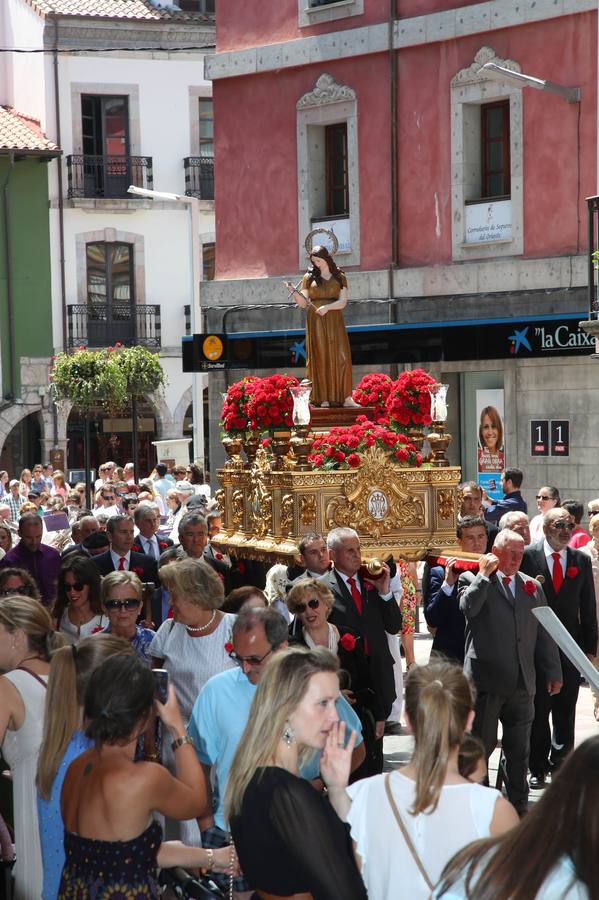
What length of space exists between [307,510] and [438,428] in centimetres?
165

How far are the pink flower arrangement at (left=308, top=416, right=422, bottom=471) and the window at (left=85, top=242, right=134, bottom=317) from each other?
25.2 metres

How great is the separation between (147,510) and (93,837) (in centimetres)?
769

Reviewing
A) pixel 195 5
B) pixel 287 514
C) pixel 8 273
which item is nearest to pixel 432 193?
pixel 287 514

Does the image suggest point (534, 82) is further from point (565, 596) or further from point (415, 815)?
point (415, 815)

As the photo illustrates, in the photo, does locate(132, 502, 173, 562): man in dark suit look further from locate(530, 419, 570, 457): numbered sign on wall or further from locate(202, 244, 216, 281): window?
locate(202, 244, 216, 281): window

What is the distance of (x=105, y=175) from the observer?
1446 inches

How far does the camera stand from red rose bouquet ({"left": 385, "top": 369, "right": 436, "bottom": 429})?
1273cm

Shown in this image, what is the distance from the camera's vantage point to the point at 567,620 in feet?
34.8

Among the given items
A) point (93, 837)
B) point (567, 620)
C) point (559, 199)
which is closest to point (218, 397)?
point (559, 199)

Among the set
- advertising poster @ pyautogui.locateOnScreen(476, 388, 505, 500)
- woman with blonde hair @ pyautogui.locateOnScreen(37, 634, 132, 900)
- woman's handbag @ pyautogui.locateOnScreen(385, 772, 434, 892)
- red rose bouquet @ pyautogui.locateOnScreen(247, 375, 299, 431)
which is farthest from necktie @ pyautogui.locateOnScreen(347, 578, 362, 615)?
advertising poster @ pyautogui.locateOnScreen(476, 388, 505, 500)

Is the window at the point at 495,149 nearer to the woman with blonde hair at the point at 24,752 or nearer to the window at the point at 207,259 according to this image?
the woman with blonde hair at the point at 24,752

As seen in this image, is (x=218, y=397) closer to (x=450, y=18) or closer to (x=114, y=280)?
Answer: (x=450, y=18)

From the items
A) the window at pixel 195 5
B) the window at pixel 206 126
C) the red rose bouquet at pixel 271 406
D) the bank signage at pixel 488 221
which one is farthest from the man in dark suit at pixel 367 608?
the window at pixel 195 5

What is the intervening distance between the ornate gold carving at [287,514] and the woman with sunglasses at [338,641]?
3156mm
